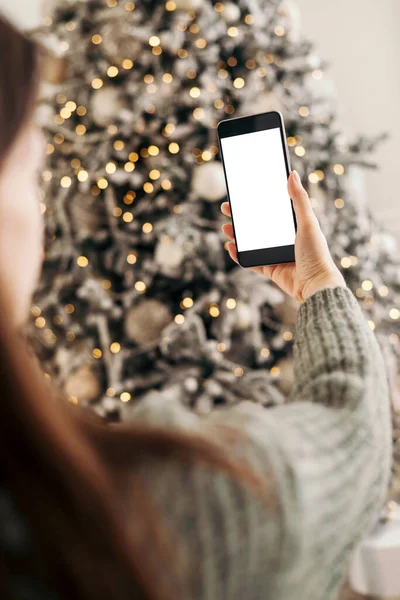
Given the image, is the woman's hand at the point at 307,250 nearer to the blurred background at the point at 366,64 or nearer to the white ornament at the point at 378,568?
the white ornament at the point at 378,568

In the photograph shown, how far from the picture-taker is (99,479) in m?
0.33

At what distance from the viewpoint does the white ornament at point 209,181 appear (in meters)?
1.58

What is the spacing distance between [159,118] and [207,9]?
361 millimetres

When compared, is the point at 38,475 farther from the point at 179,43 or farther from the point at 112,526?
the point at 179,43

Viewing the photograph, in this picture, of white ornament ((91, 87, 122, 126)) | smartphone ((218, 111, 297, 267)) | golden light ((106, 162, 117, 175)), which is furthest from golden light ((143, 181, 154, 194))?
smartphone ((218, 111, 297, 267))

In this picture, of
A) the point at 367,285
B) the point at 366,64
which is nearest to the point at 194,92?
the point at 367,285

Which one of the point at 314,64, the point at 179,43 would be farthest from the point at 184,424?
the point at 314,64

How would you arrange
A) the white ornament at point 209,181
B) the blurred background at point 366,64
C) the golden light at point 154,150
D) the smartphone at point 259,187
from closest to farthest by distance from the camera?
the smartphone at point 259,187
the white ornament at point 209,181
the golden light at point 154,150
the blurred background at point 366,64

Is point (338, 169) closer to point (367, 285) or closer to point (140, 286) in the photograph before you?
point (367, 285)

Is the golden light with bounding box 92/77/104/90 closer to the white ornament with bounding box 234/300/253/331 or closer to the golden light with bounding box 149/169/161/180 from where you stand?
the golden light with bounding box 149/169/161/180

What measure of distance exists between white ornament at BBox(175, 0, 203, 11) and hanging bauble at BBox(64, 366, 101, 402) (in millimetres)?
1157

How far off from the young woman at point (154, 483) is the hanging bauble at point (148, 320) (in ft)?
4.08

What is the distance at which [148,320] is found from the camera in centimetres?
166

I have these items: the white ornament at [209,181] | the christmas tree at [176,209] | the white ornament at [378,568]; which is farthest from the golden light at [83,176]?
the white ornament at [378,568]
